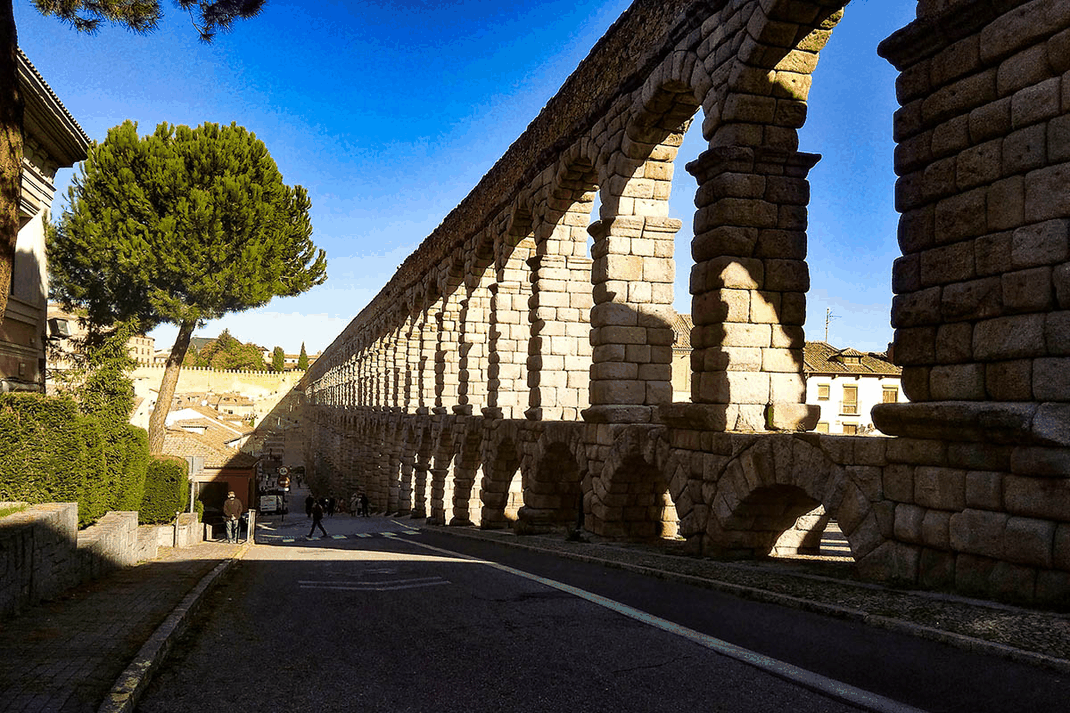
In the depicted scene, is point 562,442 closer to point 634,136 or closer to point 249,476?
point 634,136

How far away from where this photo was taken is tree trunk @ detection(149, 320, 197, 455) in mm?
28625

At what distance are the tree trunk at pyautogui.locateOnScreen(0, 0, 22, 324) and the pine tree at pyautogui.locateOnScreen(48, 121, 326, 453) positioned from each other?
2306 centimetres

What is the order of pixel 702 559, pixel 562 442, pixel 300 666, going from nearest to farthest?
pixel 300 666
pixel 702 559
pixel 562 442

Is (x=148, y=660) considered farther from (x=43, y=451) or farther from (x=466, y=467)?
(x=466, y=467)

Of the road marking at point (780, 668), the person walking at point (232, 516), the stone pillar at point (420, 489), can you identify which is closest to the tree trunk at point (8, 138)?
the road marking at point (780, 668)

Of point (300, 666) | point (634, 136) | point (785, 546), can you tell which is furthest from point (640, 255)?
point (300, 666)

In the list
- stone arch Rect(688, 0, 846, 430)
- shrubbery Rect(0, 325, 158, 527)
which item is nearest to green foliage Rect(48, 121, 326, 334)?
shrubbery Rect(0, 325, 158, 527)

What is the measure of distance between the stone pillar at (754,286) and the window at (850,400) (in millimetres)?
31617

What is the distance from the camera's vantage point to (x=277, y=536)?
25.7m

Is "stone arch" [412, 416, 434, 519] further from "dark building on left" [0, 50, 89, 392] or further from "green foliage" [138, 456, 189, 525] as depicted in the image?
"dark building on left" [0, 50, 89, 392]

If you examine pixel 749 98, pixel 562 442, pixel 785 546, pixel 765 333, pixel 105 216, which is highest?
pixel 105 216

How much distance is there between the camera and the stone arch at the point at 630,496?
11055 mm

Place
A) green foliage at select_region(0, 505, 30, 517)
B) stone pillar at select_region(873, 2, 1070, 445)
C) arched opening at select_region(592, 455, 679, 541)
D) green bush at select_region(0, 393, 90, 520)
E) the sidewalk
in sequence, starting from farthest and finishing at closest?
arched opening at select_region(592, 455, 679, 541)
green bush at select_region(0, 393, 90, 520)
green foliage at select_region(0, 505, 30, 517)
stone pillar at select_region(873, 2, 1070, 445)
the sidewalk

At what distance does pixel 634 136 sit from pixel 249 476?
26.1 meters
